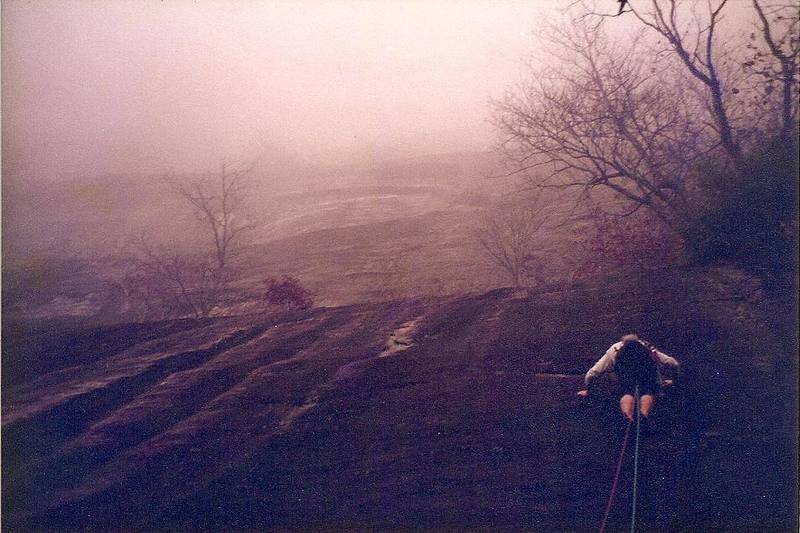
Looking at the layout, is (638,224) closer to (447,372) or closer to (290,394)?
(447,372)

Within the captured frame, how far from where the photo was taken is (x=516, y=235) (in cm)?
907

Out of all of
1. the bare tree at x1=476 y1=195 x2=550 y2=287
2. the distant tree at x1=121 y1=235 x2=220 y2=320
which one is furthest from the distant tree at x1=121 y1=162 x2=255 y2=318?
the bare tree at x1=476 y1=195 x2=550 y2=287

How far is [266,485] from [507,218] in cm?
567

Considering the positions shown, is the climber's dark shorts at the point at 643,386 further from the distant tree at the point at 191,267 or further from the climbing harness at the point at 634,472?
the distant tree at the point at 191,267

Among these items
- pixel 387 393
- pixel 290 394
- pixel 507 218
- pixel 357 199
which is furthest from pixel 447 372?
pixel 357 199

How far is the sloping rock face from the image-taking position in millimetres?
5715

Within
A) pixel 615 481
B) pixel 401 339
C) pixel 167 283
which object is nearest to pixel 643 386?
pixel 615 481

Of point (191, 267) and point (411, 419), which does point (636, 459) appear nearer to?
point (411, 419)

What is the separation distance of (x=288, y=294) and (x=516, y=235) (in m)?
3.86

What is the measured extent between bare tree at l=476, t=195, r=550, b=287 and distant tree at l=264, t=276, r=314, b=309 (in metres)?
3.01

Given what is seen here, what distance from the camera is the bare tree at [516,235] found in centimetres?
883

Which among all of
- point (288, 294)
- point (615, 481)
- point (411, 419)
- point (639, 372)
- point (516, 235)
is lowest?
point (615, 481)

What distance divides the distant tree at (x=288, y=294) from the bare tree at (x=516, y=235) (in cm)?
301

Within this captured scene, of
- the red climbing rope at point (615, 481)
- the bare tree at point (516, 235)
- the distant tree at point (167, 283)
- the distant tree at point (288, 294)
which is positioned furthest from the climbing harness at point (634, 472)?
the distant tree at point (167, 283)
